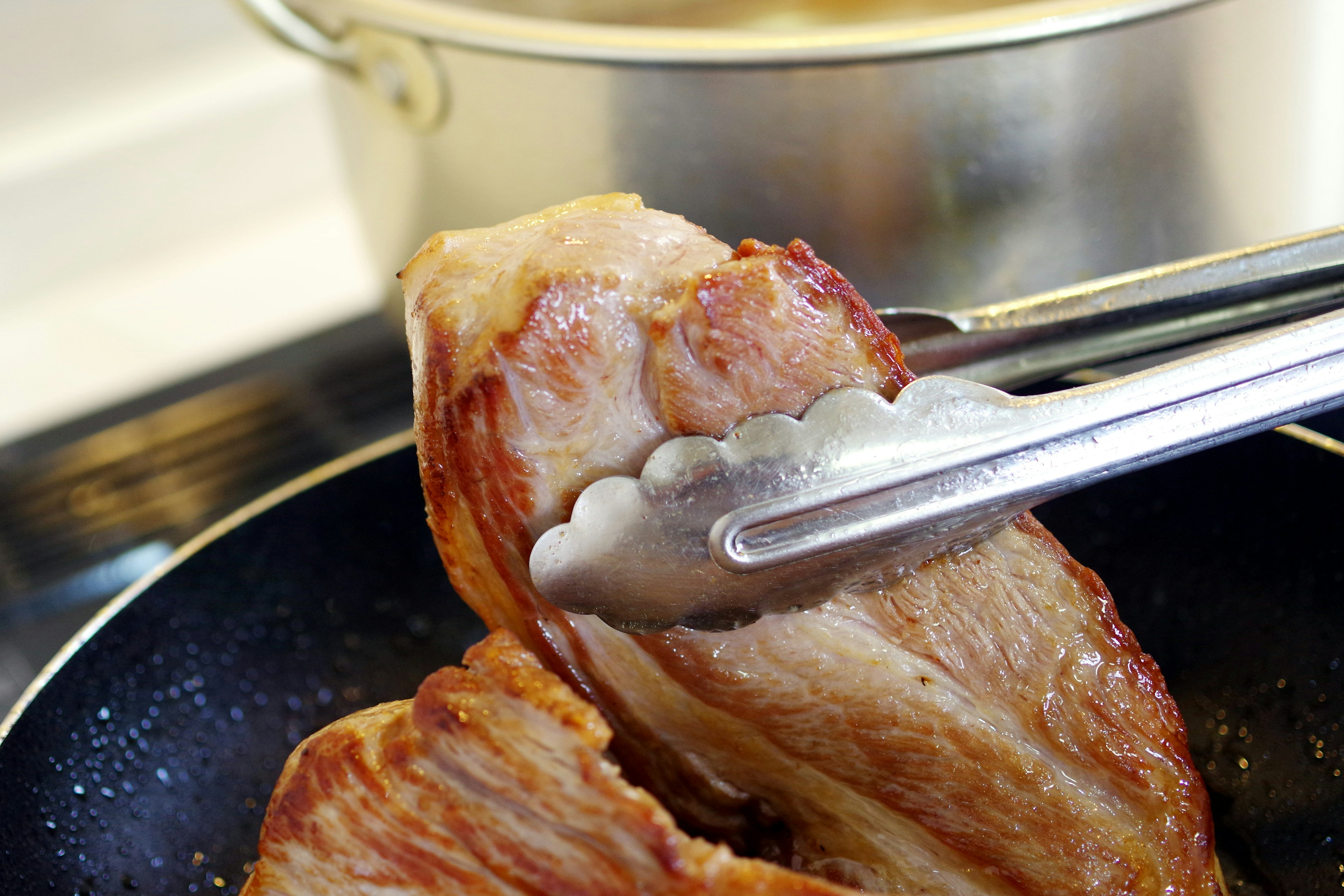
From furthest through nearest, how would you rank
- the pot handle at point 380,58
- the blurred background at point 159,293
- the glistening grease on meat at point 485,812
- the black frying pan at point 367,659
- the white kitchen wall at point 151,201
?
1. the white kitchen wall at point 151,201
2. the blurred background at point 159,293
3. the pot handle at point 380,58
4. the black frying pan at point 367,659
5. the glistening grease on meat at point 485,812

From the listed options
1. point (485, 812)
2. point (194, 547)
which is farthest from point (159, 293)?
point (485, 812)

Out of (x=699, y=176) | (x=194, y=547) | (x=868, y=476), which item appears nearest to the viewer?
(x=868, y=476)

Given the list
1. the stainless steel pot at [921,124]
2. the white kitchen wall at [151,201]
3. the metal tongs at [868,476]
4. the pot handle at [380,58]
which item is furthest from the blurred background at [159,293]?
the metal tongs at [868,476]

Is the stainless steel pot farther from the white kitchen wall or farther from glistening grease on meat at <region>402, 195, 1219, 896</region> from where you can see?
the white kitchen wall

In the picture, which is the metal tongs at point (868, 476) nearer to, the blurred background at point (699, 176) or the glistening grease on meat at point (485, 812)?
the glistening grease on meat at point (485, 812)

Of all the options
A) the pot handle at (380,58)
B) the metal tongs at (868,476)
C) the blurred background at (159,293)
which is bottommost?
the blurred background at (159,293)

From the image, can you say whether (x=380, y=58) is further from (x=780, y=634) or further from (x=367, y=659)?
(x=780, y=634)
